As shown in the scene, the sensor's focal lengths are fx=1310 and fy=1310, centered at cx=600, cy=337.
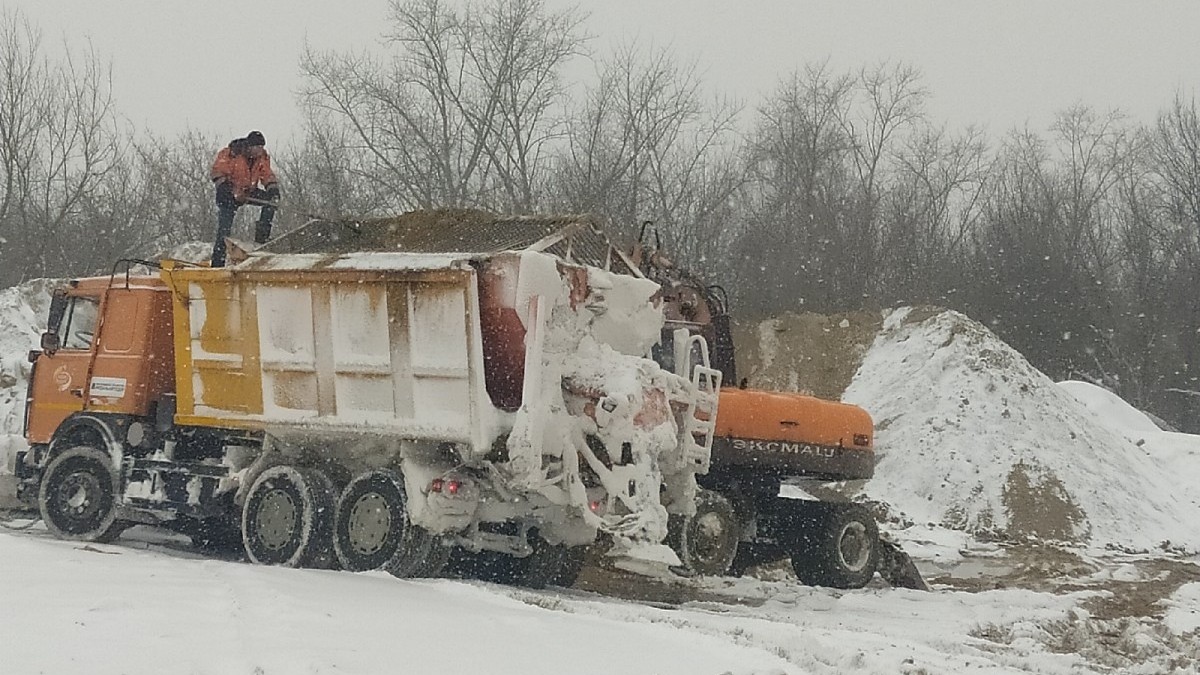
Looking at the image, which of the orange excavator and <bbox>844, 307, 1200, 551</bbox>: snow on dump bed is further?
<bbox>844, 307, 1200, 551</bbox>: snow on dump bed

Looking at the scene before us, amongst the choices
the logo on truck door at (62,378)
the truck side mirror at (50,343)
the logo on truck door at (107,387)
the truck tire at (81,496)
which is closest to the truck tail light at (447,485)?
the truck tire at (81,496)

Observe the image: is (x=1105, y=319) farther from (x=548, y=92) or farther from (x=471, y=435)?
(x=471, y=435)

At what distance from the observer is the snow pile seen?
2350 centimetres

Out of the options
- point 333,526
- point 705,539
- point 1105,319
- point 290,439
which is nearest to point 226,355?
point 290,439

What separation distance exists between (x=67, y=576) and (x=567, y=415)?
3.91 meters

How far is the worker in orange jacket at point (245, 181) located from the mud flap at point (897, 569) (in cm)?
778

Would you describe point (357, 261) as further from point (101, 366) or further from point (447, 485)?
point (101, 366)

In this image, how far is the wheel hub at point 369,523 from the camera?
11219 millimetres

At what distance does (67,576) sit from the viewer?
9.14 metres

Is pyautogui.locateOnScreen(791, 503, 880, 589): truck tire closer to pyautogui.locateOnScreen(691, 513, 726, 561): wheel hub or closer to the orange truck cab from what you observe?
pyautogui.locateOnScreen(691, 513, 726, 561): wheel hub

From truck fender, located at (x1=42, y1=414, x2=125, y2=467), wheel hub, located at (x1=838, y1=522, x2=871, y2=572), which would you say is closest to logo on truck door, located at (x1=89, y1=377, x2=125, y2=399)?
truck fender, located at (x1=42, y1=414, x2=125, y2=467)

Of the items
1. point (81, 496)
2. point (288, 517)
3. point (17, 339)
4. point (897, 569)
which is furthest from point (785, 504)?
point (17, 339)

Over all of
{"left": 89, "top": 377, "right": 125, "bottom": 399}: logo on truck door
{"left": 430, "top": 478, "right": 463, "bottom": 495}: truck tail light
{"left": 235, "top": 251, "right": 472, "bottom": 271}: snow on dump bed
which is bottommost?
{"left": 430, "top": 478, "right": 463, "bottom": 495}: truck tail light

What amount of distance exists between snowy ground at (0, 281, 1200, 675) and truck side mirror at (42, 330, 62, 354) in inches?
78.9
